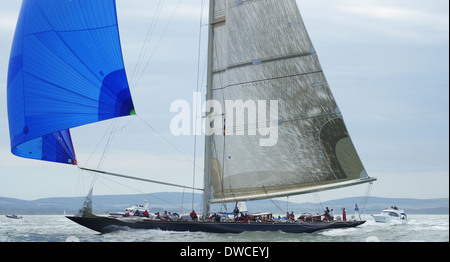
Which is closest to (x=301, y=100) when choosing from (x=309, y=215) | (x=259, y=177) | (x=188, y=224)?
(x=259, y=177)

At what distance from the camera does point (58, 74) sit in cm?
2395

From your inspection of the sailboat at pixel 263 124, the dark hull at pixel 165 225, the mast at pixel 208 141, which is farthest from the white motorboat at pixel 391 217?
the mast at pixel 208 141

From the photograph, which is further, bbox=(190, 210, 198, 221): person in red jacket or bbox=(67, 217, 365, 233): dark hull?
bbox=(190, 210, 198, 221): person in red jacket

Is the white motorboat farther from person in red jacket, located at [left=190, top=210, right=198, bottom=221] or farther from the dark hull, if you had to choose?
person in red jacket, located at [left=190, top=210, right=198, bottom=221]

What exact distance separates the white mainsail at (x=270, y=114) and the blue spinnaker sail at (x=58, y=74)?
5.32 meters

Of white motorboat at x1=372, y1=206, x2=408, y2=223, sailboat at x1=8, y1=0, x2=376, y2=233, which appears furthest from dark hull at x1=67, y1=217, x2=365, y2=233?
white motorboat at x1=372, y1=206, x2=408, y2=223

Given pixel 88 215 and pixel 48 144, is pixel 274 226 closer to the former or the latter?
pixel 88 215

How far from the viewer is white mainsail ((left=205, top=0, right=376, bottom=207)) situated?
91.4 feet

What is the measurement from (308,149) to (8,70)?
1363 cm

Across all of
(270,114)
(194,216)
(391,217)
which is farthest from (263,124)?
(391,217)

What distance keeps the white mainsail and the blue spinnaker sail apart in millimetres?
5323

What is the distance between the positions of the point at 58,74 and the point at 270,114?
981cm
